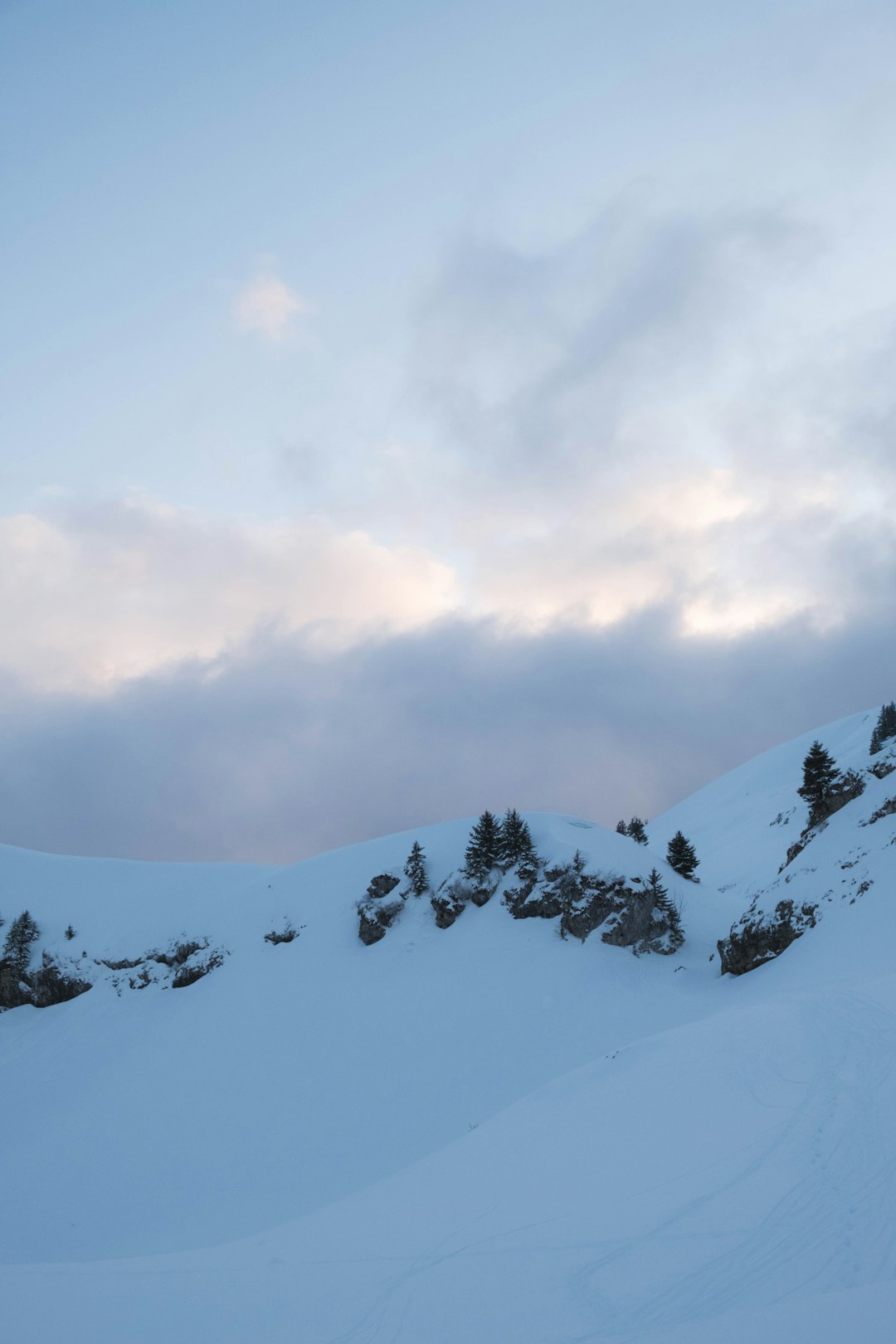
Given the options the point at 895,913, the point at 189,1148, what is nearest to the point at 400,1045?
the point at 189,1148

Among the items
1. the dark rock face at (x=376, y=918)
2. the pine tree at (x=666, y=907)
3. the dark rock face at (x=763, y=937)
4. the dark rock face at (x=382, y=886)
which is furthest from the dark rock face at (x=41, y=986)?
the dark rock face at (x=763, y=937)

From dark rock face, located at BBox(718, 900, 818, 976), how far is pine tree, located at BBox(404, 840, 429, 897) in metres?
14.8

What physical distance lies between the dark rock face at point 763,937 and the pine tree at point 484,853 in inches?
451

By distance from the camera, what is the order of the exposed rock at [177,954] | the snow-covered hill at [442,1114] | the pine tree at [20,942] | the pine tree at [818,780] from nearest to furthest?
the snow-covered hill at [442,1114]
the exposed rock at [177,954]
the pine tree at [20,942]
the pine tree at [818,780]

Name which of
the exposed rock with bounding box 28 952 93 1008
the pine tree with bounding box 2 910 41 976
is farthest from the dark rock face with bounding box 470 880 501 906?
the pine tree with bounding box 2 910 41 976

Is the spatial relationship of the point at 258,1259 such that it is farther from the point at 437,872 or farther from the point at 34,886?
the point at 34,886

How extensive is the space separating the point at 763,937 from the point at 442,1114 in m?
15.6

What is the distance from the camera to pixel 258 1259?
11867 millimetres

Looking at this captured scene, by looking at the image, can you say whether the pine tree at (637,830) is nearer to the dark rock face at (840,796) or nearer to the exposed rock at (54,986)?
the dark rock face at (840,796)

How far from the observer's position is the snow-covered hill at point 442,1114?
8617 millimetres

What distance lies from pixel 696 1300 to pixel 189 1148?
21.3 m

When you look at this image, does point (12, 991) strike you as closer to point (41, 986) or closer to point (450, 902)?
point (41, 986)

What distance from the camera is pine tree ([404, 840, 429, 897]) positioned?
36156 millimetres

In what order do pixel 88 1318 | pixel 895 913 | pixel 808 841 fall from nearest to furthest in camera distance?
pixel 88 1318 → pixel 895 913 → pixel 808 841
